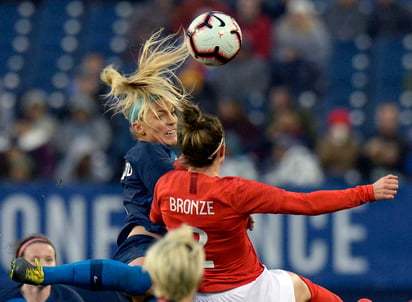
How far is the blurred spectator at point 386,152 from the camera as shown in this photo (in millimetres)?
11359

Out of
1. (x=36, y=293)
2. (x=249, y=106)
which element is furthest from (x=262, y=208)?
(x=249, y=106)

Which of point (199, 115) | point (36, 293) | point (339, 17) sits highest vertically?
point (339, 17)

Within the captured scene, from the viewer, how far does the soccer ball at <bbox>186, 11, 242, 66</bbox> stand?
272 inches

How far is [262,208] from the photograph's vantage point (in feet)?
19.2

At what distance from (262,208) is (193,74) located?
23.1ft

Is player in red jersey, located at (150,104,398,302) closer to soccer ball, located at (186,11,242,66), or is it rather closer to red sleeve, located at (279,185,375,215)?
red sleeve, located at (279,185,375,215)

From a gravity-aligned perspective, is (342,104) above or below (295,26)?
below

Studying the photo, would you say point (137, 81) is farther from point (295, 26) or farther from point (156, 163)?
point (295, 26)

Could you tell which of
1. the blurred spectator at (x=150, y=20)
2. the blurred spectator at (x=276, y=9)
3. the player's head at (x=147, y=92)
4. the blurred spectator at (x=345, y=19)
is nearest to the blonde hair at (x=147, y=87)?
the player's head at (x=147, y=92)

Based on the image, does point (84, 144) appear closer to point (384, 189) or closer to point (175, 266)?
point (384, 189)

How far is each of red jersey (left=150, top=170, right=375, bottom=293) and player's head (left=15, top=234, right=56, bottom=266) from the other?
105 centimetres

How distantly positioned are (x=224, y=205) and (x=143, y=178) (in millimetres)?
781

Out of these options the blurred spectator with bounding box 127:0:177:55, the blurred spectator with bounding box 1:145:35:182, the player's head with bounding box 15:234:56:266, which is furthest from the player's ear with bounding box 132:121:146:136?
the blurred spectator with bounding box 127:0:177:55

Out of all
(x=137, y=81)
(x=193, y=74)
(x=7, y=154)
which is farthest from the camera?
(x=193, y=74)
